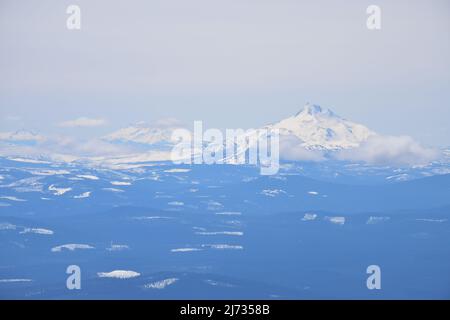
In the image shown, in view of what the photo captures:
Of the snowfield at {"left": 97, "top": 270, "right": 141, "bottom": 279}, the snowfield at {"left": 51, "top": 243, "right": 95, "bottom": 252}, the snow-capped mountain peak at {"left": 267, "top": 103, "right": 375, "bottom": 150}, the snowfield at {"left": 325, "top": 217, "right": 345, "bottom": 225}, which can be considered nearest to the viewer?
the snowfield at {"left": 97, "top": 270, "right": 141, "bottom": 279}

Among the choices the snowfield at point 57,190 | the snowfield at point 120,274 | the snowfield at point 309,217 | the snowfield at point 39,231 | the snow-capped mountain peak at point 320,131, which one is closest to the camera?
the snowfield at point 120,274

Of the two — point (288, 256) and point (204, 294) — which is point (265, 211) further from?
point (204, 294)

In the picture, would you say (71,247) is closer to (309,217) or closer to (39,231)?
(39,231)

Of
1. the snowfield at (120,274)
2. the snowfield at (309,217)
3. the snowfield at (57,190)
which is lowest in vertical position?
the snowfield at (309,217)

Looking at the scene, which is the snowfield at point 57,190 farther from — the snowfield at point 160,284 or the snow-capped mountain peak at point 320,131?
the snow-capped mountain peak at point 320,131

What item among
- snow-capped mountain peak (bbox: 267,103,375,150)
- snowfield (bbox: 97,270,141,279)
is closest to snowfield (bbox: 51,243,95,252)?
snowfield (bbox: 97,270,141,279)

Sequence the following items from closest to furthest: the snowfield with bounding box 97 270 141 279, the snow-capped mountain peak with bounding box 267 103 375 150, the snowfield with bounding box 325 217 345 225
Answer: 1. the snowfield with bounding box 97 270 141 279
2. the snowfield with bounding box 325 217 345 225
3. the snow-capped mountain peak with bounding box 267 103 375 150

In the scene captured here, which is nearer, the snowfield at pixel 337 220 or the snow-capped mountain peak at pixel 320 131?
the snowfield at pixel 337 220

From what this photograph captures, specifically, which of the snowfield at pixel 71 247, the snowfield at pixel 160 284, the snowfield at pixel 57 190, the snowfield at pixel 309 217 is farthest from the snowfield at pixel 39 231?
the snowfield at pixel 160 284

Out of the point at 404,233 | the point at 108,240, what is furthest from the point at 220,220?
the point at 404,233

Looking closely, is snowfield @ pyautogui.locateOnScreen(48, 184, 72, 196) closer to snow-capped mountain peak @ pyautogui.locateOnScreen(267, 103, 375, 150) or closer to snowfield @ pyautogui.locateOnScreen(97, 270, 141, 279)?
snowfield @ pyautogui.locateOnScreen(97, 270, 141, 279)
